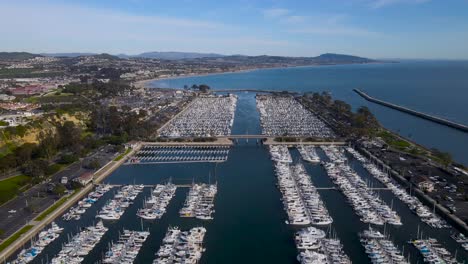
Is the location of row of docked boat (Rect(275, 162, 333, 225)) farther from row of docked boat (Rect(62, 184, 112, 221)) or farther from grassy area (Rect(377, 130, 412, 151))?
row of docked boat (Rect(62, 184, 112, 221))

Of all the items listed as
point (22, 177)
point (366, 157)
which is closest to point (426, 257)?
point (366, 157)

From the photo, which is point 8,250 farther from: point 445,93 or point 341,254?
point 445,93

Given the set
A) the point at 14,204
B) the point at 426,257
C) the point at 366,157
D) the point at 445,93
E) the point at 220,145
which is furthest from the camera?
the point at 445,93

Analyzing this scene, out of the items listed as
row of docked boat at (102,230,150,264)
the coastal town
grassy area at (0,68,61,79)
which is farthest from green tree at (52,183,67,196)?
grassy area at (0,68,61,79)

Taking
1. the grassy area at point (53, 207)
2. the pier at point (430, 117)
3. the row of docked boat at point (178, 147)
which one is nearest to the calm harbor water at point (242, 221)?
the grassy area at point (53, 207)

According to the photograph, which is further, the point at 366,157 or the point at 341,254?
the point at 366,157

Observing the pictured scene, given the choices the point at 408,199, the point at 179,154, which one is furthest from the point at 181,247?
the point at 179,154
